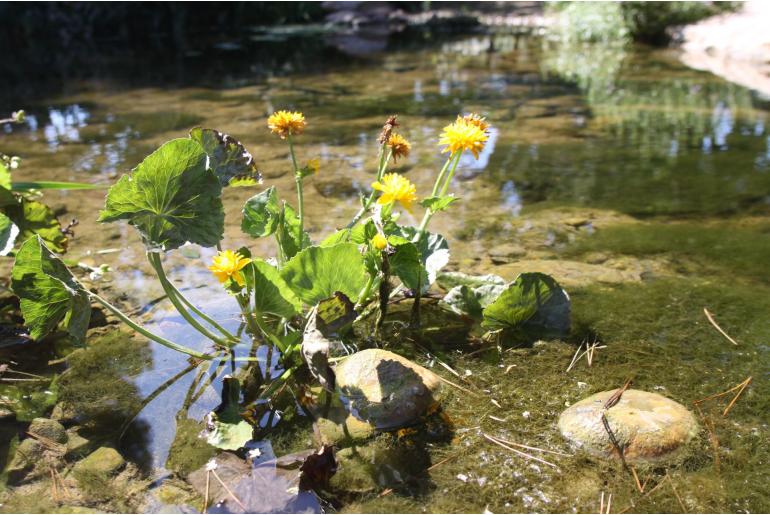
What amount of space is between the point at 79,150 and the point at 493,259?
123 inches

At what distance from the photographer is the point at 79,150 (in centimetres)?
429

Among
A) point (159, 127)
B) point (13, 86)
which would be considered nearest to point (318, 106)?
point (159, 127)

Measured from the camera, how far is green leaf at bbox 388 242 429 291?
179cm

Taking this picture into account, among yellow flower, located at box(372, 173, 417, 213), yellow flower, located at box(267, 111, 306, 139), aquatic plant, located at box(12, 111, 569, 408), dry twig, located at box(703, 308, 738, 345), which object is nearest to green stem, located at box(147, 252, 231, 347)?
aquatic plant, located at box(12, 111, 569, 408)

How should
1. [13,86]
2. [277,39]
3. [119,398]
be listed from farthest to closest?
1. [277,39]
2. [13,86]
3. [119,398]

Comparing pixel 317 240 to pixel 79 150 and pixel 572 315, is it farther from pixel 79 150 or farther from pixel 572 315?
pixel 79 150

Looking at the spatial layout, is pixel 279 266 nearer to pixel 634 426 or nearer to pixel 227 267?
pixel 227 267

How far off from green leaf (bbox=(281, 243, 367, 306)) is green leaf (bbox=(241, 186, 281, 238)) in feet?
0.84

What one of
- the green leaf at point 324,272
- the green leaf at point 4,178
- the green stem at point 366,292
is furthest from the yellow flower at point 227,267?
the green leaf at point 4,178

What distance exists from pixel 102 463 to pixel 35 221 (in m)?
1.11

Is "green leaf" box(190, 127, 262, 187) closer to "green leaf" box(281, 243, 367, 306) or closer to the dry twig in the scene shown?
"green leaf" box(281, 243, 367, 306)

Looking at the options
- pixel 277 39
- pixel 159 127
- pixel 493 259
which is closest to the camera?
pixel 493 259

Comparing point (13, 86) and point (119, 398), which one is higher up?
point (13, 86)

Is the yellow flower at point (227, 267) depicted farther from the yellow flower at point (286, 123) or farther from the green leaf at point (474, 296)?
the green leaf at point (474, 296)
